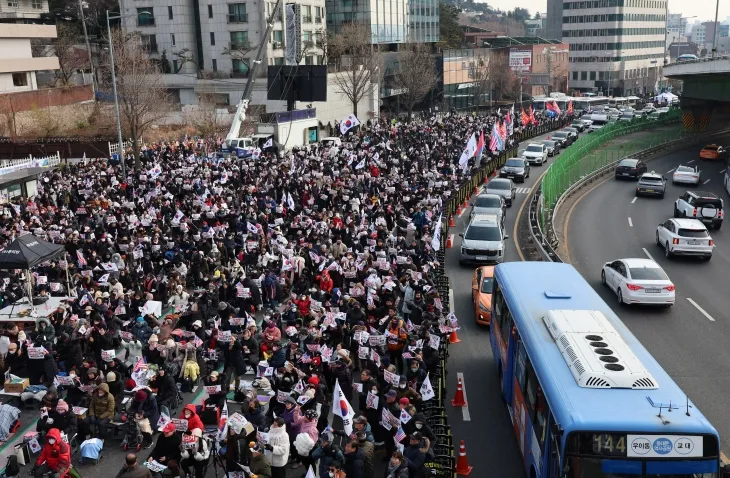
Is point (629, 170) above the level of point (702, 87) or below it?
below

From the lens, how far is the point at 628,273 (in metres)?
21.8

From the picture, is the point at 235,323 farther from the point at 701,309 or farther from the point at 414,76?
the point at 414,76

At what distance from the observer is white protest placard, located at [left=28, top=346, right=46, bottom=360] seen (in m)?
15.7

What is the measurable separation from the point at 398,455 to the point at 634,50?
151741 millimetres

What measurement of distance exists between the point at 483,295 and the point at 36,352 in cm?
1116

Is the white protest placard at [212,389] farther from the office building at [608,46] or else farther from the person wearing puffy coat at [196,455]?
the office building at [608,46]

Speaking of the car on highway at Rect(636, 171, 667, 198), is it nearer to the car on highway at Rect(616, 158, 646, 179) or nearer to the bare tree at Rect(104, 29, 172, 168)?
the car on highway at Rect(616, 158, 646, 179)

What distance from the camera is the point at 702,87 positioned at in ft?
202

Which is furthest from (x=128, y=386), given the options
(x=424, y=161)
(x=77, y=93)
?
(x=77, y=93)

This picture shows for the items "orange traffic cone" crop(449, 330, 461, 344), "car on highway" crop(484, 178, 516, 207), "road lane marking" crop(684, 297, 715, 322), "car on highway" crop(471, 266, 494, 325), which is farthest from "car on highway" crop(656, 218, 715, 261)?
"orange traffic cone" crop(449, 330, 461, 344)

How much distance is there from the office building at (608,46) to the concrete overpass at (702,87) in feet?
227

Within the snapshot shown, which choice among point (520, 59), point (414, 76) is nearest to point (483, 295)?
point (414, 76)

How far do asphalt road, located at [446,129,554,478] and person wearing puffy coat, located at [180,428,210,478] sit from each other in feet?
14.9

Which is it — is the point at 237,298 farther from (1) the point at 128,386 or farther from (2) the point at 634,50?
(2) the point at 634,50
